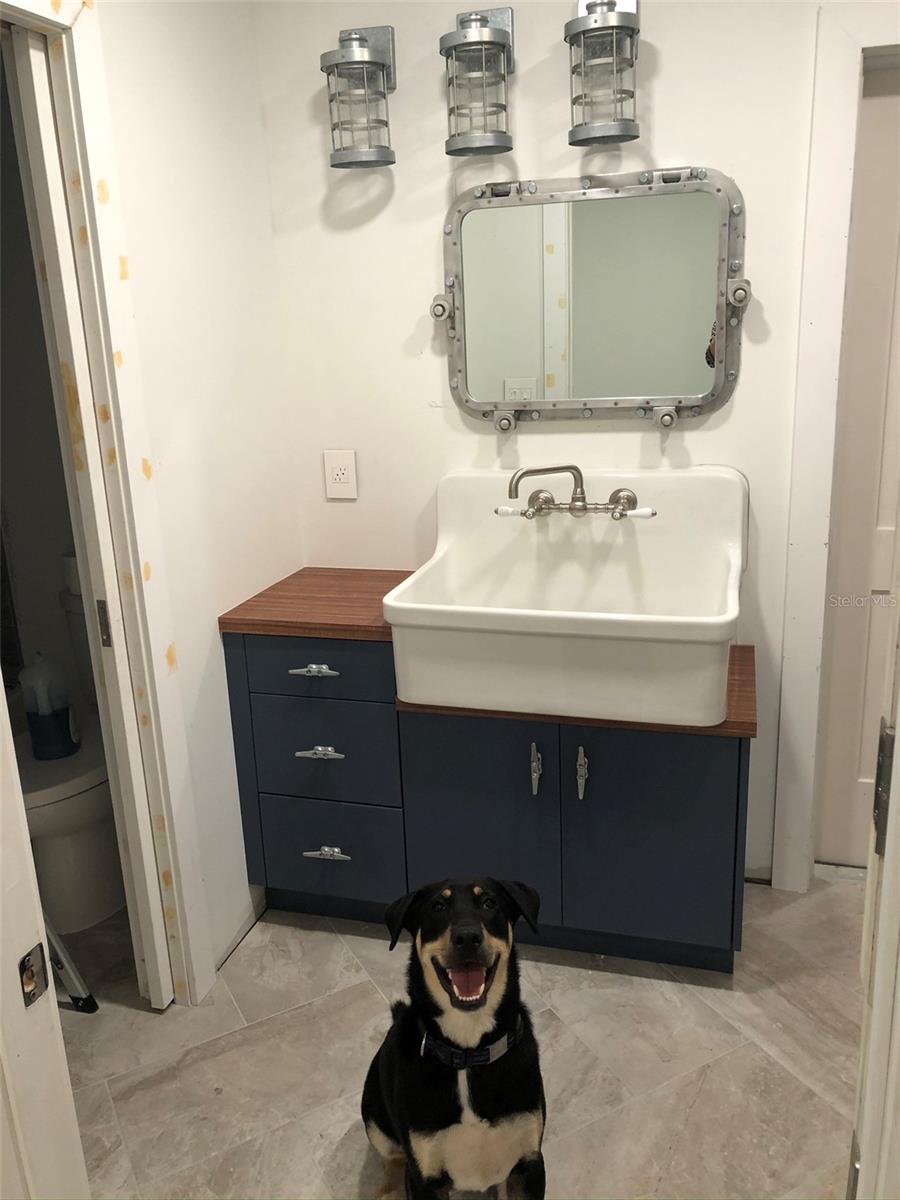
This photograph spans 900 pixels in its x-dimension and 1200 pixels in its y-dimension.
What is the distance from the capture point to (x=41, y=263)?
5.65 ft

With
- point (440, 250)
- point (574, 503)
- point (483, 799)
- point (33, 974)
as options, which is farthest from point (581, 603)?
point (33, 974)

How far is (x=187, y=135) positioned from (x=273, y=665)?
117cm

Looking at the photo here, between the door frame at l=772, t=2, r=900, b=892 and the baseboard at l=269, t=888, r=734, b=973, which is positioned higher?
the door frame at l=772, t=2, r=900, b=892

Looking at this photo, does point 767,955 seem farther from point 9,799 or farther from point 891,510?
point 9,799

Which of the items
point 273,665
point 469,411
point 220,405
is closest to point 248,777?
point 273,665

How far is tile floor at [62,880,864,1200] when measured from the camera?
1.68m

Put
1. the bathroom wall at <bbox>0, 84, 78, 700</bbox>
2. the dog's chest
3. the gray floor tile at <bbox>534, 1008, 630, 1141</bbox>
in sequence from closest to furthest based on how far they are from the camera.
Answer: the dog's chest → the gray floor tile at <bbox>534, 1008, 630, 1141</bbox> → the bathroom wall at <bbox>0, 84, 78, 700</bbox>

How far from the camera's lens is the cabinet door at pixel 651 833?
1.97 meters

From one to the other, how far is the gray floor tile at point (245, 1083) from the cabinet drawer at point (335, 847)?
273mm

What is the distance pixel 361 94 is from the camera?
7.13ft

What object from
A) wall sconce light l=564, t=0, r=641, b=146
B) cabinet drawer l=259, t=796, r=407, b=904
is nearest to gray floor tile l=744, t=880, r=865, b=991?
cabinet drawer l=259, t=796, r=407, b=904

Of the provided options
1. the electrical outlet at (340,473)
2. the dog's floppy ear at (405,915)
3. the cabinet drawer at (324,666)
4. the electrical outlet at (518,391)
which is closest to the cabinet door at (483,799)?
the cabinet drawer at (324,666)

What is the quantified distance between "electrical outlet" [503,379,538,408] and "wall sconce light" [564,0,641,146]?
53 centimetres

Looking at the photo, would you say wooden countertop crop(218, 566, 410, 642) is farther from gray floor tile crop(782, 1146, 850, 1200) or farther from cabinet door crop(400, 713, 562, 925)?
gray floor tile crop(782, 1146, 850, 1200)
